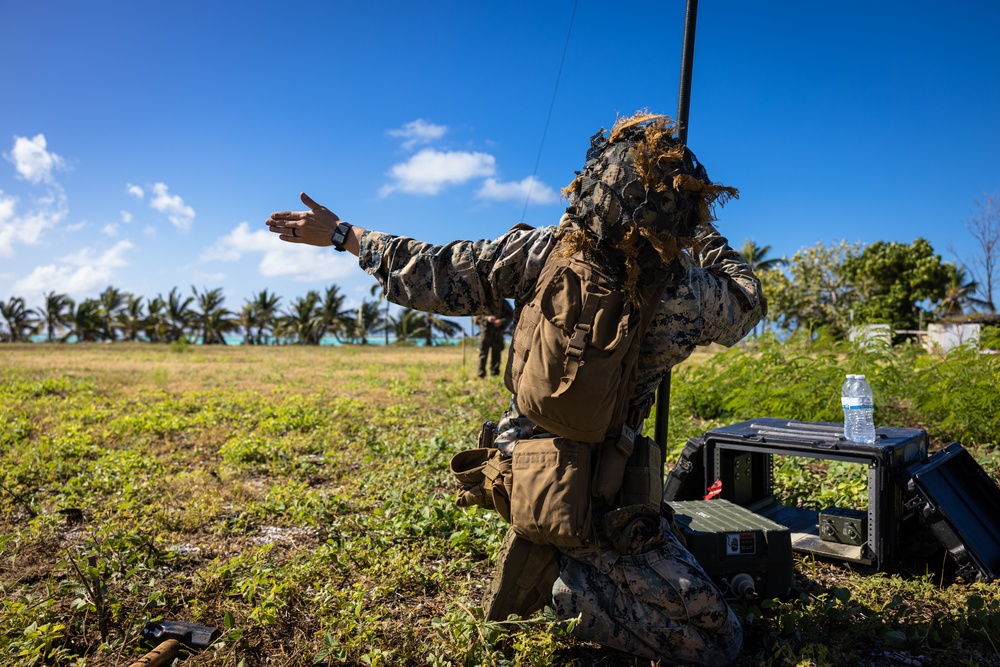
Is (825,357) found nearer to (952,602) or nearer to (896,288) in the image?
(952,602)

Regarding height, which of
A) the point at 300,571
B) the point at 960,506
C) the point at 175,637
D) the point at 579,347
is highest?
the point at 579,347

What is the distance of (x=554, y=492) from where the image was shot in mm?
2246

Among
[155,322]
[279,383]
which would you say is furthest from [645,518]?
[155,322]

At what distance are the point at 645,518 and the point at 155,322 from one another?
53729 mm

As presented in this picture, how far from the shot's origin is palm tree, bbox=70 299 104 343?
156ft

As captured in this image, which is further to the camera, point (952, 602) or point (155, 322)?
point (155, 322)

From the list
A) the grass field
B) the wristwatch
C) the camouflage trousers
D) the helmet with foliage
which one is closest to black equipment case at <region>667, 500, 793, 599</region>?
the grass field

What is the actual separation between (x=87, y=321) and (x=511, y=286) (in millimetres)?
54204

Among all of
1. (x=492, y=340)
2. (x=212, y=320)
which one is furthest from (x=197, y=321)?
(x=492, y=340)

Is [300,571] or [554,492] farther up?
[554,492]

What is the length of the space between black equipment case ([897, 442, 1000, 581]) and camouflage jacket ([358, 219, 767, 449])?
1397 millimetres

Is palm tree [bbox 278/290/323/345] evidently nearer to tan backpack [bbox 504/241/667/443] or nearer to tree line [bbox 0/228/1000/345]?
tree line [bbox 0/228/1000/345]

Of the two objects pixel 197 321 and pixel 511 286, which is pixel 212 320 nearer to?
pixel 197 321

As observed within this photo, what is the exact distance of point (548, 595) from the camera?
2.47 meters
